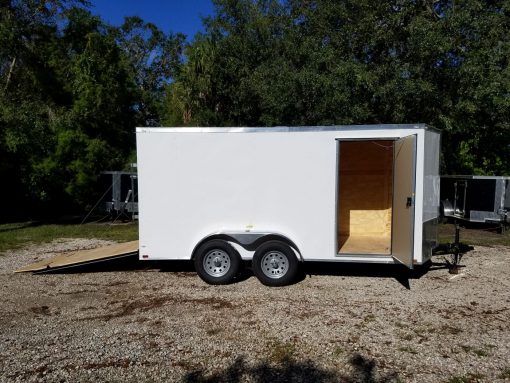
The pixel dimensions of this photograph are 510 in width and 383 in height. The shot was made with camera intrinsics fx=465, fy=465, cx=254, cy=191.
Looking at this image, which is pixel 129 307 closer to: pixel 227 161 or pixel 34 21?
pixel 227 161

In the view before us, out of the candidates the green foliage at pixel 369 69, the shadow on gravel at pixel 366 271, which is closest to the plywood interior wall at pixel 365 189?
the shadow on gravel at pixel 366 271

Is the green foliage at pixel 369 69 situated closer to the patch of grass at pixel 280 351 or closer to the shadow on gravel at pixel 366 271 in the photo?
the shadow on gravel at pixel 366 271

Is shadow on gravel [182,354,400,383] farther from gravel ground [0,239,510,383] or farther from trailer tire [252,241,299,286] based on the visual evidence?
trailer tire [252,241,299,286]

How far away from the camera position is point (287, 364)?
14.7 feet

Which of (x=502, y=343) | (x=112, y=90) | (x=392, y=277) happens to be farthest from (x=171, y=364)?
(x=112, y=90)

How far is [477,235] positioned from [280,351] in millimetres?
9800

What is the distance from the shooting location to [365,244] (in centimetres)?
826

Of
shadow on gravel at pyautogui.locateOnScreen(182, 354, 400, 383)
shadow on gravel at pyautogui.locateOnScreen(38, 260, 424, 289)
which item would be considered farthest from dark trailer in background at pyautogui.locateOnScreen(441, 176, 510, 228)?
shadow on gravel at pyautogui.locateOnScreen(182, 354, 400, 383)

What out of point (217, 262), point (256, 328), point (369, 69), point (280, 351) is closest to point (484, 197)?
point (369, 69)

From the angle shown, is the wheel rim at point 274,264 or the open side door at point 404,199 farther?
the wheel rim at point 274,264

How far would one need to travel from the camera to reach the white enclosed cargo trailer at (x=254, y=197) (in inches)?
279

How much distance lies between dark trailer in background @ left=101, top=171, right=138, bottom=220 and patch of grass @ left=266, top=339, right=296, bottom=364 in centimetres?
1223

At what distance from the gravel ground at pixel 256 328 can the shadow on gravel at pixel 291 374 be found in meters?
0.02

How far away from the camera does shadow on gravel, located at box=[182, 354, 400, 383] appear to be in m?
4.15
